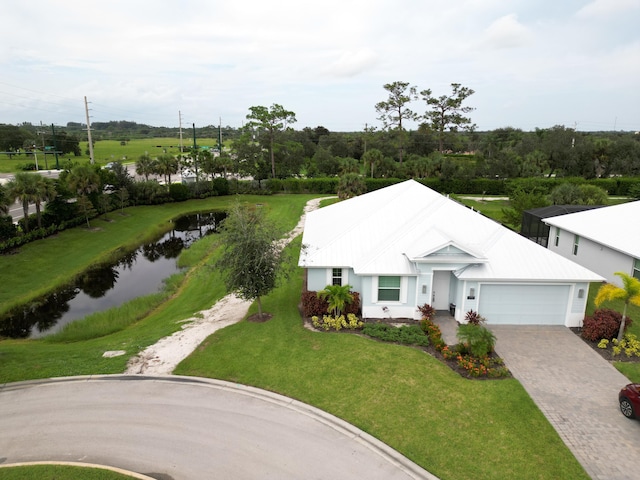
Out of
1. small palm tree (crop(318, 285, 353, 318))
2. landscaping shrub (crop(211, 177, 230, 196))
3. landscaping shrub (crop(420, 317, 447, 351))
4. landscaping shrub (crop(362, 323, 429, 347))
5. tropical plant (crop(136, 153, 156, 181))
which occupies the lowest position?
landscaping shrub (crop(362, 323, 429, 347))

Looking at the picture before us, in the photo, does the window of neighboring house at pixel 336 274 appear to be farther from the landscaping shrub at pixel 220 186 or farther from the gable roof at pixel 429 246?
the landscaping shrub at pixel 220 186

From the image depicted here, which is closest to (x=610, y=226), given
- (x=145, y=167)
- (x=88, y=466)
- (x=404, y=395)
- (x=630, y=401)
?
(x=630, y=401)

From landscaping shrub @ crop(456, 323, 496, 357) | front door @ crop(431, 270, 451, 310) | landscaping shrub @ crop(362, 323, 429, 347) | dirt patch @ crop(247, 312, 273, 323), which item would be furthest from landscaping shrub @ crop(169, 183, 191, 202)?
landscaping shrub @ crop(456, 323, 496, 357)

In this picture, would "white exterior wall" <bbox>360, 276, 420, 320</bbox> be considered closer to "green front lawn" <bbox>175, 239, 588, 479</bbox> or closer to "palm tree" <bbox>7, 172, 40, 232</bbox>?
"green front lawn" <bbox>175, 239, 588, 479</bbox>

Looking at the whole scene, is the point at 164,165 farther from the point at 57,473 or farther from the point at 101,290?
the point at 57,473

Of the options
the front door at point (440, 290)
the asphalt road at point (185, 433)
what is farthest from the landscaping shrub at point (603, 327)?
the asphalt road at point (185, 433)

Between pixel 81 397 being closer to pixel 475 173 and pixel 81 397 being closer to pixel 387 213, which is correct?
pixel 387 213

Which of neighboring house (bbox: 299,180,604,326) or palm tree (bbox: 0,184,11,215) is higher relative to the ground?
palm tree (bbox: 0,184,11,215)
